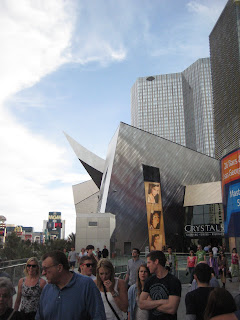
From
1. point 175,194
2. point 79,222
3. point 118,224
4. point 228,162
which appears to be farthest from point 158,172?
point 228,162

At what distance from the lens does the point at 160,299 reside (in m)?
3.21

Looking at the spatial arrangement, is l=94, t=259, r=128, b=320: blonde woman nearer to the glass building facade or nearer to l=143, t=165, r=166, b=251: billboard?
l=143, t=165, r=166, b=251: billboard

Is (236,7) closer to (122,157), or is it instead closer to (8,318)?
(122,157)

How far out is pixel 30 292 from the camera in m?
4.11

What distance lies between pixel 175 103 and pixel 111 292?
5717 inches

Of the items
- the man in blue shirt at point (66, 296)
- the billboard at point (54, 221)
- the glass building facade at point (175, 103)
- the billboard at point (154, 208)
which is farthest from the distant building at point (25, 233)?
the man in blue shirt at point (66, 296)

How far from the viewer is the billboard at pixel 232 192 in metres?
16.0

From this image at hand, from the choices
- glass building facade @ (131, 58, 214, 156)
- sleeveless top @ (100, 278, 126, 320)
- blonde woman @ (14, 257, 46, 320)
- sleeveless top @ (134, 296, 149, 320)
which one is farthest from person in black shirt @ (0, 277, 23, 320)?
glass building facade @ (131, 58, 214, 156)

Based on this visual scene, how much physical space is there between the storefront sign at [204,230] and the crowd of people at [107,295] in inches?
1297

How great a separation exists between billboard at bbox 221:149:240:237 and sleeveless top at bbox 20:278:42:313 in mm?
13625

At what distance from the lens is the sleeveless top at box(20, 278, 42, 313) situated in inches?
157

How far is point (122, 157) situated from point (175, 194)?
31.5 ft

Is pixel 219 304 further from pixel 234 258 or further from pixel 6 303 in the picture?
pixel 234 258

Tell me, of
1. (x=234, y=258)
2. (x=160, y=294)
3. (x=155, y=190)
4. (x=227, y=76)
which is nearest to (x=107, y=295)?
(x=160, y=294)
